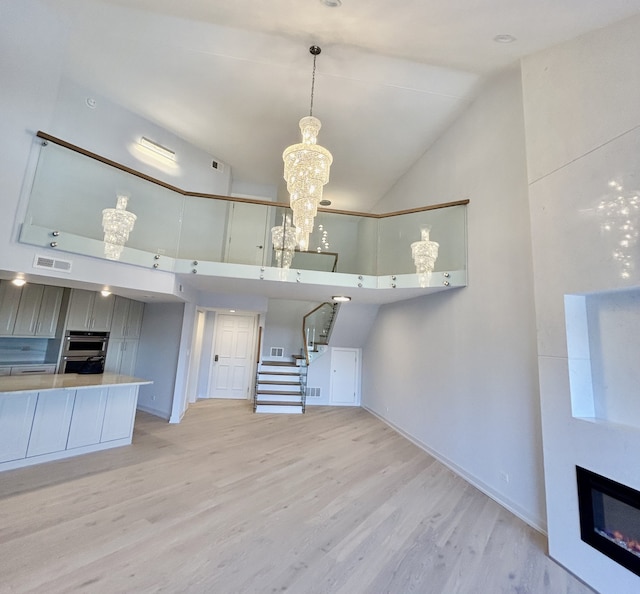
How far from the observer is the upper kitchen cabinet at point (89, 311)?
18.6 feet

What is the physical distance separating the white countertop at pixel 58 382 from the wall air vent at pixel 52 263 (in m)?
1.45

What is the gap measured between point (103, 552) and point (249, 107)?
5984 millimetres

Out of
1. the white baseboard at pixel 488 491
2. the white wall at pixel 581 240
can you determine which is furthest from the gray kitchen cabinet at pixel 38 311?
the white wall at pixel 581 240

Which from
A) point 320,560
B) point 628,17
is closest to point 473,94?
point 628,17

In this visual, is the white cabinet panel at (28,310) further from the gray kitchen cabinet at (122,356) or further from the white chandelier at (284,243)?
the white chandelier at (284,243)

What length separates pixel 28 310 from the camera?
5223 mm

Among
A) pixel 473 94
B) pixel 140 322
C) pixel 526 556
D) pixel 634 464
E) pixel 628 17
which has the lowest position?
pixel 526 556

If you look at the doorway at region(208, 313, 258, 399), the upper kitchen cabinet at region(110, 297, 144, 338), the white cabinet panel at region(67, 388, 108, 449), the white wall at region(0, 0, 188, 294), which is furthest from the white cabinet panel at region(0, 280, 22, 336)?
the doorway at region(208, 313, 258, 399)

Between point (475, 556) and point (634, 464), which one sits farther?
point (475, 556)

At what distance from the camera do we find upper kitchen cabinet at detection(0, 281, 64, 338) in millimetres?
4980

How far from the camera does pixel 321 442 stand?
17.0 feet

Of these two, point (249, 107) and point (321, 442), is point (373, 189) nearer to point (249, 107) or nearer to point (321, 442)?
point (249, 107)

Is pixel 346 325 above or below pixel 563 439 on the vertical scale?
above

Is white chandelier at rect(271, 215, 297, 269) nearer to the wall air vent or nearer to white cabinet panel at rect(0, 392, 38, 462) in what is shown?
the wall air vent
